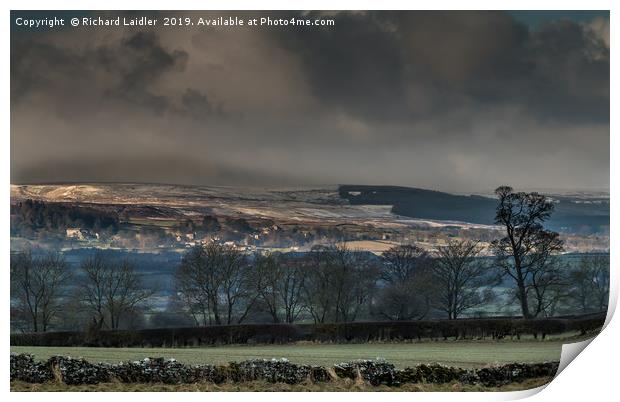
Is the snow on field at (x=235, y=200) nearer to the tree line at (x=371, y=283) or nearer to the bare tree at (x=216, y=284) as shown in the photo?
the tree line at (x=371, y=283)

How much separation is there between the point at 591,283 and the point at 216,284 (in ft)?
20.4

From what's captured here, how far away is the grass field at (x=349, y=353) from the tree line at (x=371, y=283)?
0.48 m

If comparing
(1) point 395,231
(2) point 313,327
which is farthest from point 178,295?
(1) point 395,231

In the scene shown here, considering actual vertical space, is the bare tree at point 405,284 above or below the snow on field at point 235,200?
below

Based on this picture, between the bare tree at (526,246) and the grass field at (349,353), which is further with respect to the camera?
the bare tree at (526,246)

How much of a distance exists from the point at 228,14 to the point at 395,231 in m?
4.53

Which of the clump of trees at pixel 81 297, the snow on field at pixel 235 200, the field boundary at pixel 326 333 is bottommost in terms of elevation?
the field boundary at pixel 326 333

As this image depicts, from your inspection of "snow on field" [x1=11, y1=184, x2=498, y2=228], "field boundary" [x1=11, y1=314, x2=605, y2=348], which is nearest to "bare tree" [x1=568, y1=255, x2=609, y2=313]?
"field boundary" [x1=11, y1=314, x2=605, y2=348]

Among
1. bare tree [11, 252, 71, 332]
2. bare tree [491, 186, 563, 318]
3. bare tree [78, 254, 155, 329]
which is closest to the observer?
bare tree [11, 252, 71, 332]

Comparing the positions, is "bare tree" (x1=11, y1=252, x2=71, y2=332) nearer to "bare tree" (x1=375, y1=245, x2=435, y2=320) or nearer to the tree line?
the tree line

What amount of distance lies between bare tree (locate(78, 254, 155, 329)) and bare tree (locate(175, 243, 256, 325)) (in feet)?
2.15

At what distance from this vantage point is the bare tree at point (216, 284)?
754 inches

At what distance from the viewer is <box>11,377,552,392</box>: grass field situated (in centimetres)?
1850

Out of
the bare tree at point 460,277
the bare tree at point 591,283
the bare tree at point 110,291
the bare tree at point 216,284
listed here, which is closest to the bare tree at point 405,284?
the bare tree at point 460,277
